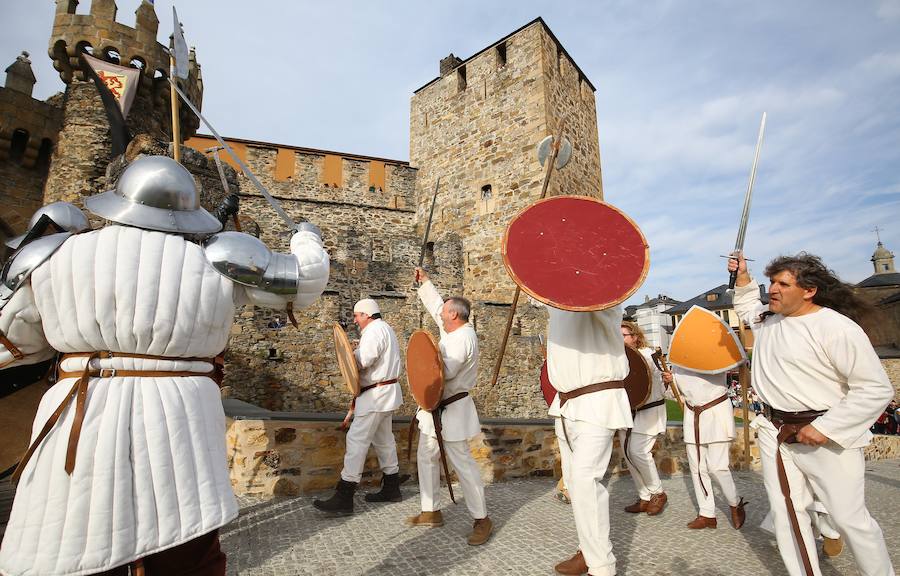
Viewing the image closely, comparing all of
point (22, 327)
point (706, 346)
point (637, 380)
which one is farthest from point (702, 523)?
point (22, 327)

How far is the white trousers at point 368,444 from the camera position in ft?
10.8

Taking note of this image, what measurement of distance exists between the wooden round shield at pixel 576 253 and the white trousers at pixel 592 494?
2.24ft

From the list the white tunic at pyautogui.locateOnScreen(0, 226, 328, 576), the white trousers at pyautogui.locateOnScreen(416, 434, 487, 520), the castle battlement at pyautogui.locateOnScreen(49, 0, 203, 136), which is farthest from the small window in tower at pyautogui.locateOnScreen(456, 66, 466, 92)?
the white tunic at pyautogui.locateOnScreen(0, 226, 328, 576)

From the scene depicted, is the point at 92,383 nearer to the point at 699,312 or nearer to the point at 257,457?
the point at 257,457

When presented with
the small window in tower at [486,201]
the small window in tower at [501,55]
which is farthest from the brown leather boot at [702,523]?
the small window in tower at [501,55]

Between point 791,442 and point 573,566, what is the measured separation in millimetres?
1176

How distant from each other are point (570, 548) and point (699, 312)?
213cm

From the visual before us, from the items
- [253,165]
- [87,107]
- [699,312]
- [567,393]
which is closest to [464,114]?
[253,165]

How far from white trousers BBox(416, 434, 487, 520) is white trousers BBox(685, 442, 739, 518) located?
151cm

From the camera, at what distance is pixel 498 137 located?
13.4 meters

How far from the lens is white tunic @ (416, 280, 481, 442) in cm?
301

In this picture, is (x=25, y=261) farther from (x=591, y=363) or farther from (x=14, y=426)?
(x=591, y=363)

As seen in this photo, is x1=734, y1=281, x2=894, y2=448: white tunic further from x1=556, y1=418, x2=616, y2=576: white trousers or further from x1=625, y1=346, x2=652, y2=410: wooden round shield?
x1=625, y1=346, x2=652, y2=410: wooden round shield

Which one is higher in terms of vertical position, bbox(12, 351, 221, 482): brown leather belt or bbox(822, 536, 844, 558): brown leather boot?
bbox(12, 351, 221, 482): brown leather belt
